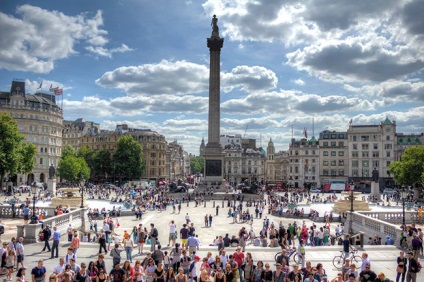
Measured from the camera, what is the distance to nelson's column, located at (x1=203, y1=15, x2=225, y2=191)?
72.9 m

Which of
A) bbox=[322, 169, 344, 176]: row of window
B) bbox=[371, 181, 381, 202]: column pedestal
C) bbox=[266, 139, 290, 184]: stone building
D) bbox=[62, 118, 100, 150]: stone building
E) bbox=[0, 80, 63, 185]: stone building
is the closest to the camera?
bbox=[371, 181, 381, 202]: column pedestal

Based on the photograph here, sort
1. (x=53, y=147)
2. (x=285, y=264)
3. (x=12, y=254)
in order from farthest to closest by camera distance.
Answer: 1. (x=53, y=147)
2. (x=12, y=254)
3. (x=285, y=264)

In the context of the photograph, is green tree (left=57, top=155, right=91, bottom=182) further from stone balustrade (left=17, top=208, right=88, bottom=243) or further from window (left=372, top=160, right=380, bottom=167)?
window (left=372, top=160, right=380, bottom=167)

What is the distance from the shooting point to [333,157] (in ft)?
343

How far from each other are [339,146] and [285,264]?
315 feet

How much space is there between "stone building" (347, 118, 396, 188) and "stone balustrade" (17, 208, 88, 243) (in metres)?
80.9

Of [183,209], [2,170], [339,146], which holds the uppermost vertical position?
[339,146]

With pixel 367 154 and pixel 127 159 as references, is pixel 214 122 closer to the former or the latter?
pixel 127 159

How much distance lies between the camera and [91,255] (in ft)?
66.7

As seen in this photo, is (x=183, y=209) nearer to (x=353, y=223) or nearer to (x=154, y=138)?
(x=353, y=223)

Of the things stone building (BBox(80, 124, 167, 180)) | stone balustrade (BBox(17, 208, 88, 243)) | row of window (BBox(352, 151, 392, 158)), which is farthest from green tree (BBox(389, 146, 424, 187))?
stone building (BBox(80, 124, 167, 180))

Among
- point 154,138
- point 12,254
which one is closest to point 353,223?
point 12,254

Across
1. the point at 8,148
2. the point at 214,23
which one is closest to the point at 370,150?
the point at 214,23

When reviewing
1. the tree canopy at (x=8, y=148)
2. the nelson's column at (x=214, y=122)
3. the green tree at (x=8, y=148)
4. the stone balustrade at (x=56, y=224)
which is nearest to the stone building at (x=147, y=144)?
the nelson's column at (x=214, y=122)
